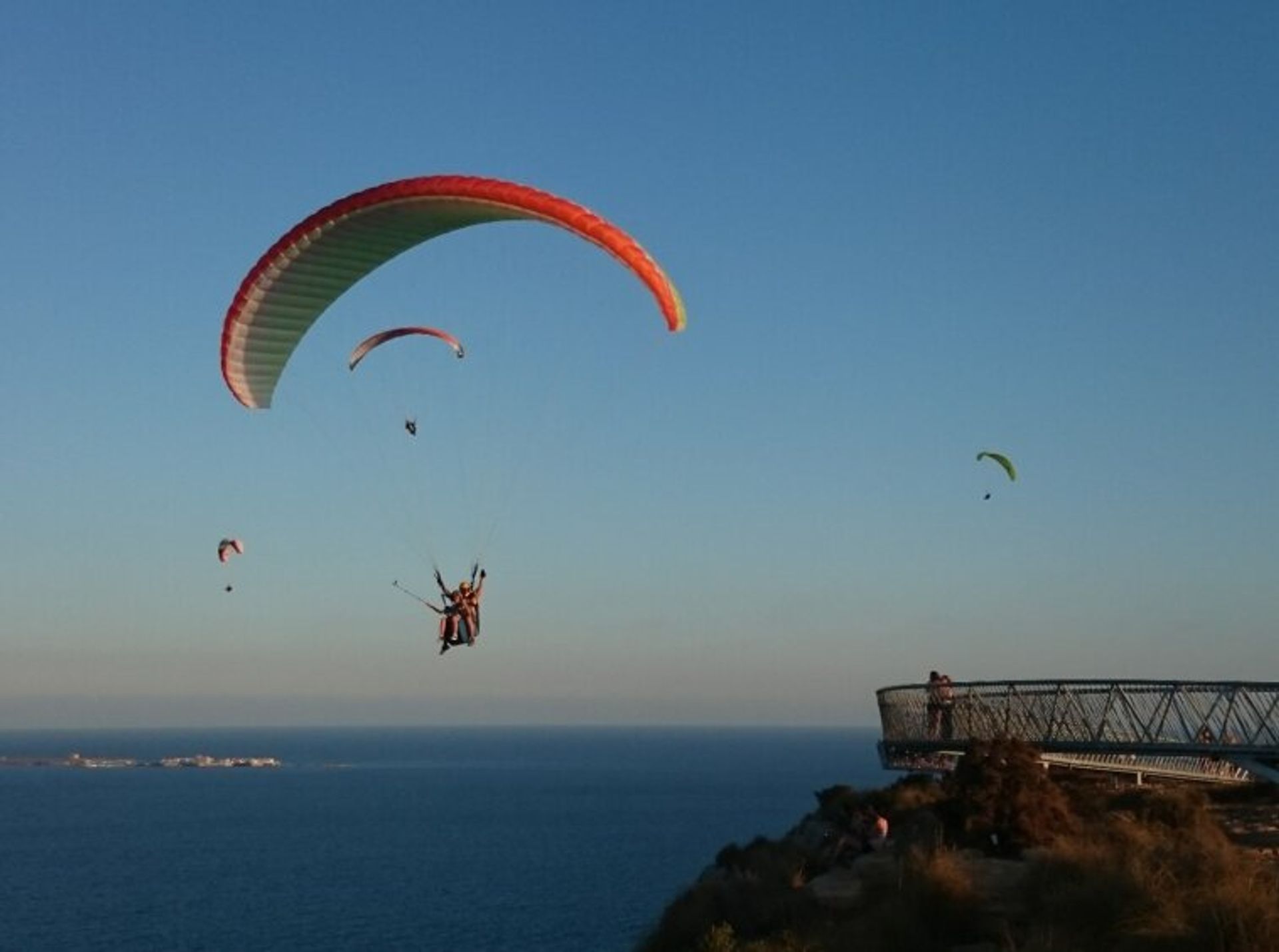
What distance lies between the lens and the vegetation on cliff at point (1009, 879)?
43.0 ft

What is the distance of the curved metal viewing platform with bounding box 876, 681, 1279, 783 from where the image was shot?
76.4 ft

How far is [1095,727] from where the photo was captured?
25375mm

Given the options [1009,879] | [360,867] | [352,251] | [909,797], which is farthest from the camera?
[360,867]

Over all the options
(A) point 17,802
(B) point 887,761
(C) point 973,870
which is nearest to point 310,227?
(C) point 973,870

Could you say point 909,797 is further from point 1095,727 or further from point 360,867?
point 360,867

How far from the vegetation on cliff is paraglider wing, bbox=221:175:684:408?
896 centimetres

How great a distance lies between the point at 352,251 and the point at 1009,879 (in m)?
14.2

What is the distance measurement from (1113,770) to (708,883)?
9553 millimetres

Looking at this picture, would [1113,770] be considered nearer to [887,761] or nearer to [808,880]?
[887,761]

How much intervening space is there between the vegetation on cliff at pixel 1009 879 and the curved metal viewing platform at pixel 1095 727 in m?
0.84

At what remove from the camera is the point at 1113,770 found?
27.6 m

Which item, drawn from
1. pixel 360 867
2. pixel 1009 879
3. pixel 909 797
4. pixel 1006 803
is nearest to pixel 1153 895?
pixel 1009 879

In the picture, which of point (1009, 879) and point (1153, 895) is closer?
point (1153, 895)

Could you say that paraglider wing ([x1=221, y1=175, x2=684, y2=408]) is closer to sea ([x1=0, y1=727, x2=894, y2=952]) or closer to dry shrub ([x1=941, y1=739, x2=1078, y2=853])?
dry shrub ([x1=941, y1=739, x2=1078, y2=853])
